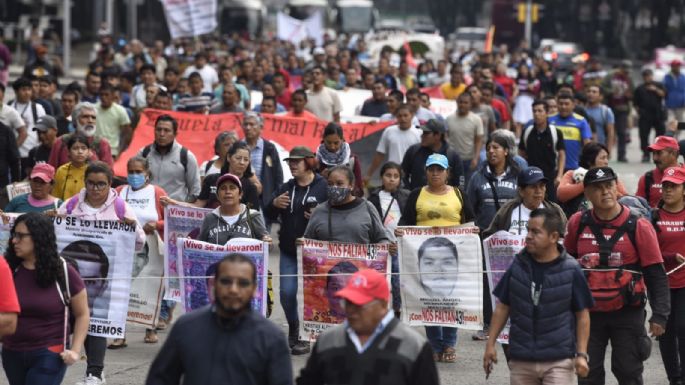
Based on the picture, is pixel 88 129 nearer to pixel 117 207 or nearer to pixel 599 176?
pixel 117 207

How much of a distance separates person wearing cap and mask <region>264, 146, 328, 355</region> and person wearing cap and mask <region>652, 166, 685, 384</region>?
8.65 feet

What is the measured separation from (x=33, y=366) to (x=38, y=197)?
9.69 feet

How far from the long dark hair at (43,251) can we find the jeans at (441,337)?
3.75 meters

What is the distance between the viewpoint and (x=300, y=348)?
36.6 ft

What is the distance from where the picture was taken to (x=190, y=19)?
32.8 m

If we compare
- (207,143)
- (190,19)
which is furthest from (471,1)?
(207,143)

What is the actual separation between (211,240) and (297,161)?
124 centimetres

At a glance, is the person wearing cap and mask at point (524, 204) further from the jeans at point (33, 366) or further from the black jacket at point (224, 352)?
the black jacket at point (224, 352)

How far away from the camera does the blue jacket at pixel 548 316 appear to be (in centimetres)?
776

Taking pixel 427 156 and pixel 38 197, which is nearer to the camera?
pixel 38 197

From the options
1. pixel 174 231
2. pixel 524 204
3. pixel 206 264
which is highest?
pixel 524 204

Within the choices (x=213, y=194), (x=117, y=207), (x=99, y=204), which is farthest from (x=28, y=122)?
(x=117, y=207)

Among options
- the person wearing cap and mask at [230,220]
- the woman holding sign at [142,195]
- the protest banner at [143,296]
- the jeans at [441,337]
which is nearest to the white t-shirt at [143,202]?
the woman holding sign at [142,195]

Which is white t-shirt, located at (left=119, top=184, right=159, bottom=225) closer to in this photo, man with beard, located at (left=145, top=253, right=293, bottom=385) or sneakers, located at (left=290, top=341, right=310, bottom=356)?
sneakers, located at (left=290, top=341, right=310, bottom=356)
